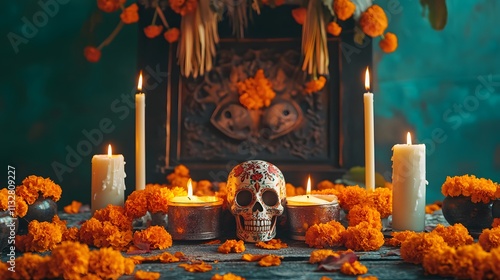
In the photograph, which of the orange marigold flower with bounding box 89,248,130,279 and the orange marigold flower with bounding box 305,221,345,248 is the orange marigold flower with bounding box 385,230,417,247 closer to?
the orange marigold flower with bounding box 305,221,345,248

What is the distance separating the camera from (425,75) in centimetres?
206

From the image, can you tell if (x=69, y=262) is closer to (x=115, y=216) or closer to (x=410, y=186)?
(x=115, y=216)

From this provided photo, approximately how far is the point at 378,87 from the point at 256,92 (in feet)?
1.69

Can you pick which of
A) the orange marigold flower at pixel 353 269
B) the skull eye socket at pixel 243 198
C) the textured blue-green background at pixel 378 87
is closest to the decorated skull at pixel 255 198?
the skull eye socket at pixel 243 198

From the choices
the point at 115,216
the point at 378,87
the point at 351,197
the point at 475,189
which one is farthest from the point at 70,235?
the point at 378,87

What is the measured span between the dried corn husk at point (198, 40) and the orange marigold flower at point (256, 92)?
119 mm

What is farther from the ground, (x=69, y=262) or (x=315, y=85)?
(x=315, y=85)

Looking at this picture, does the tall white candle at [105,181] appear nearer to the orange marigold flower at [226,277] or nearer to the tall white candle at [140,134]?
the tall white candle at [140,134]

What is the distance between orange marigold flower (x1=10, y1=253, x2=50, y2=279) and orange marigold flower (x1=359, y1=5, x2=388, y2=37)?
1116 mm

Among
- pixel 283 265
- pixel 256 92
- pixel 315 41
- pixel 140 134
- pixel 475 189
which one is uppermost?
pixel 315 41

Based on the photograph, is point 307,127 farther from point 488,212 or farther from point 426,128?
point 488,212

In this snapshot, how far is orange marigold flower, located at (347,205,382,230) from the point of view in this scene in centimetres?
111

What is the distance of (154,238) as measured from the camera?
1.06 metres

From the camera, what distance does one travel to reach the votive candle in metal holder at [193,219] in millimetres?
1096
